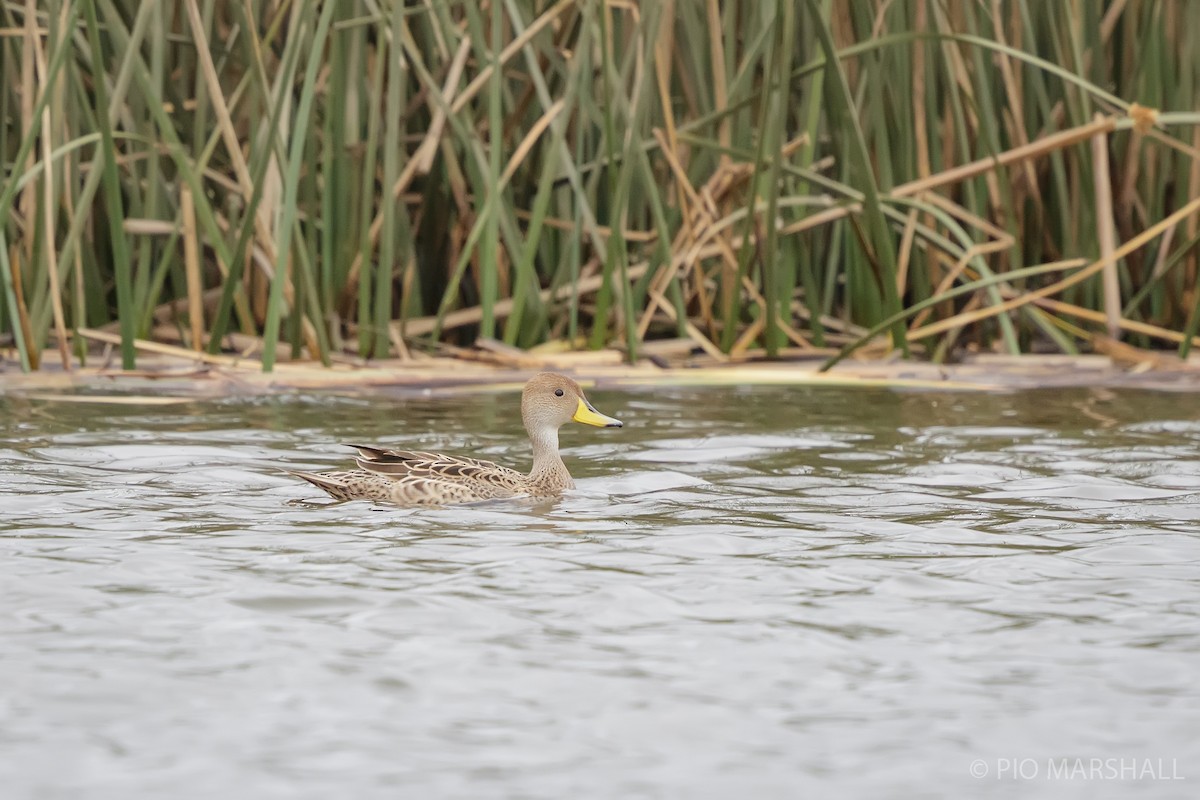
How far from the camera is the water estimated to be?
3.03 meters

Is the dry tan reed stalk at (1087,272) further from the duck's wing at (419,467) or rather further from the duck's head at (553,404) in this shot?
the duck's wing at (419,467)

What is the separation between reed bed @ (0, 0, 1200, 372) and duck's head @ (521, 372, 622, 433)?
1.81 metres

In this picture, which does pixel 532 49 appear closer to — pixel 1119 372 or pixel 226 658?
pixel 1119 372

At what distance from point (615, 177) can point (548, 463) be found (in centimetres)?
245

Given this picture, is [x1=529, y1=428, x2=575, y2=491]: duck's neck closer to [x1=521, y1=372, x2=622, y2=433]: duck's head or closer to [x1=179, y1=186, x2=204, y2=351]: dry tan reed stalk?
[x1=521, y1=372, x2=622, y2=433]: duck's head

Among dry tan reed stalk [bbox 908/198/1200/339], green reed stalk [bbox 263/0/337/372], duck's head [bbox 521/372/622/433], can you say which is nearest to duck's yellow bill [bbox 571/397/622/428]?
duck's head [bbox 521/372/622/433]

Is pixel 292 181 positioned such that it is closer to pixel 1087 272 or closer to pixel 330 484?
pixel 330 484

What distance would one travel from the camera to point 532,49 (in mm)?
8688

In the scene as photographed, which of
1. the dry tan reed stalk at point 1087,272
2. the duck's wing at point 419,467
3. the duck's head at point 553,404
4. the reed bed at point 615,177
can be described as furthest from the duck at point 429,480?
the dry tan reed stalk at point 1087,272

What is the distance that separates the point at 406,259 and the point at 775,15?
2071 millimetres

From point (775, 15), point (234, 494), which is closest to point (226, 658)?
point (234, 494)

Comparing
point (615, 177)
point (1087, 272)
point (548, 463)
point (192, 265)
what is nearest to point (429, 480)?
point (548, 463)

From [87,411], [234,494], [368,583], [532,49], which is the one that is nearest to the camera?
[368,583]

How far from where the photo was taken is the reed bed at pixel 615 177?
26.2ft
